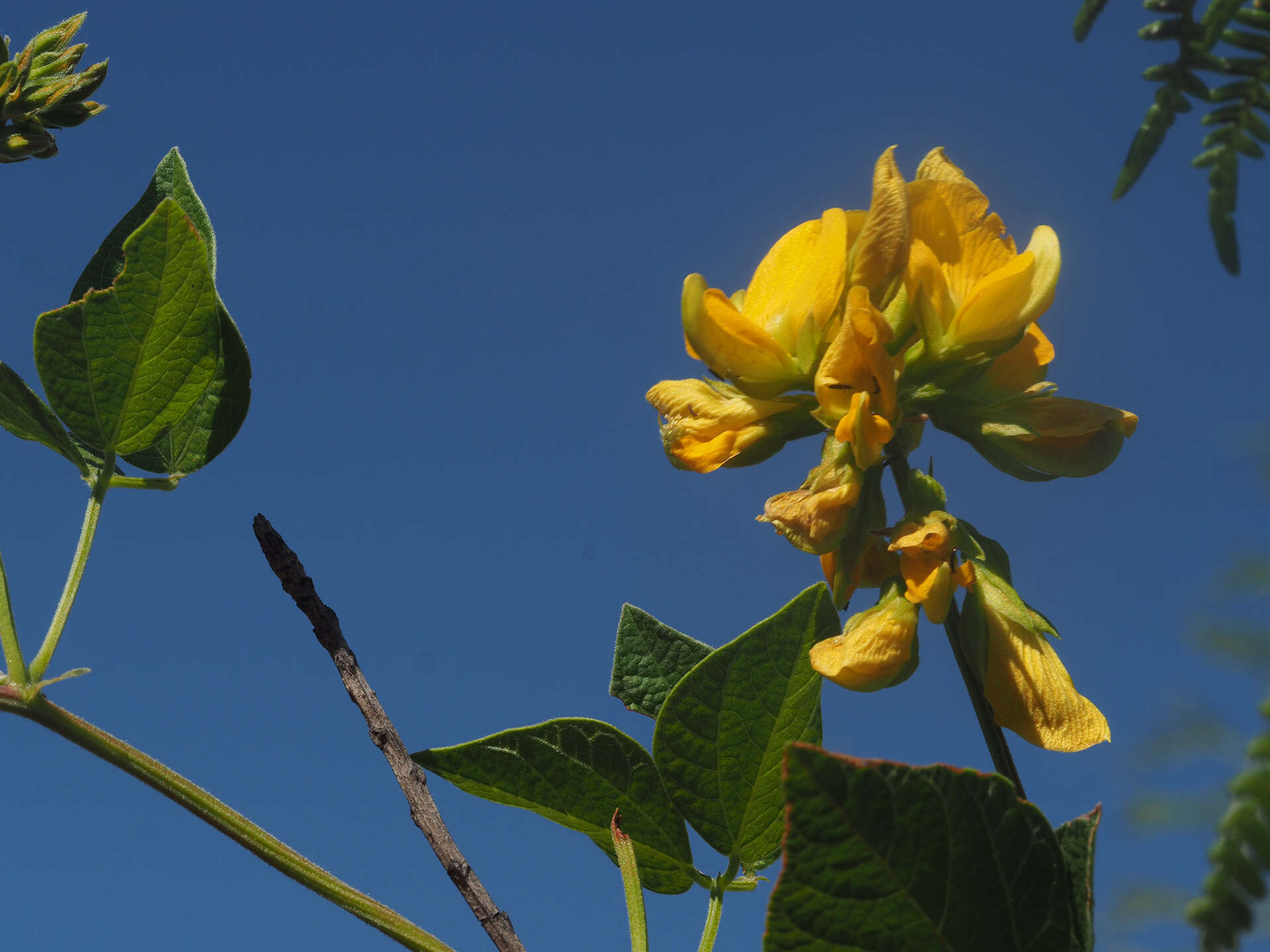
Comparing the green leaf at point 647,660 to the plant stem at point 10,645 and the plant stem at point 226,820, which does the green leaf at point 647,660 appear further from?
the plant stem at point 10,645

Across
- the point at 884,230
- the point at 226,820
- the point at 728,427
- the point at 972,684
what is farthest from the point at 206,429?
the point at 972,684

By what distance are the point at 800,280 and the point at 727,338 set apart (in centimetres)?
11

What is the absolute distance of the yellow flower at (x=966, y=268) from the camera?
3.77 ft

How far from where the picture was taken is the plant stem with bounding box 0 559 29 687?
1.11 meters

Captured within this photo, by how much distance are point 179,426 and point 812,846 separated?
3.57ft

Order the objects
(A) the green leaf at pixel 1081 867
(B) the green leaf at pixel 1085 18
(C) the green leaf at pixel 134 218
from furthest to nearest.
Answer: (C) the green leaf at pixel 134 218
(A) the green leaf at pixel 1081 867
(B) the green leaf at pixel 1085 18

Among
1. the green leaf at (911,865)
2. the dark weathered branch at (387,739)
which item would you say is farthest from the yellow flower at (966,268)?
the dark weathered branch at (387,739)

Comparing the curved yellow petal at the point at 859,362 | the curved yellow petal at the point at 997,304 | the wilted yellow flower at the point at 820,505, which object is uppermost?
the curved yellow petal at the point at 997,304

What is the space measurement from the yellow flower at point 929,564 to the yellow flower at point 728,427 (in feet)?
0.64

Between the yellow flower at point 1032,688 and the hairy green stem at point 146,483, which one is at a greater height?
the hairy green stem at point 146,483

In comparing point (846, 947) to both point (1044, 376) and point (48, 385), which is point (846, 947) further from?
point (48, 385)

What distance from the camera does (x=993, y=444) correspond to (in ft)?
4.08

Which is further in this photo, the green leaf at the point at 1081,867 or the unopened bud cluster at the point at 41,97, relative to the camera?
the unopened bud cluster at the point at 41,97

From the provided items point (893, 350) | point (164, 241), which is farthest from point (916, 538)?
point (164, 241)
